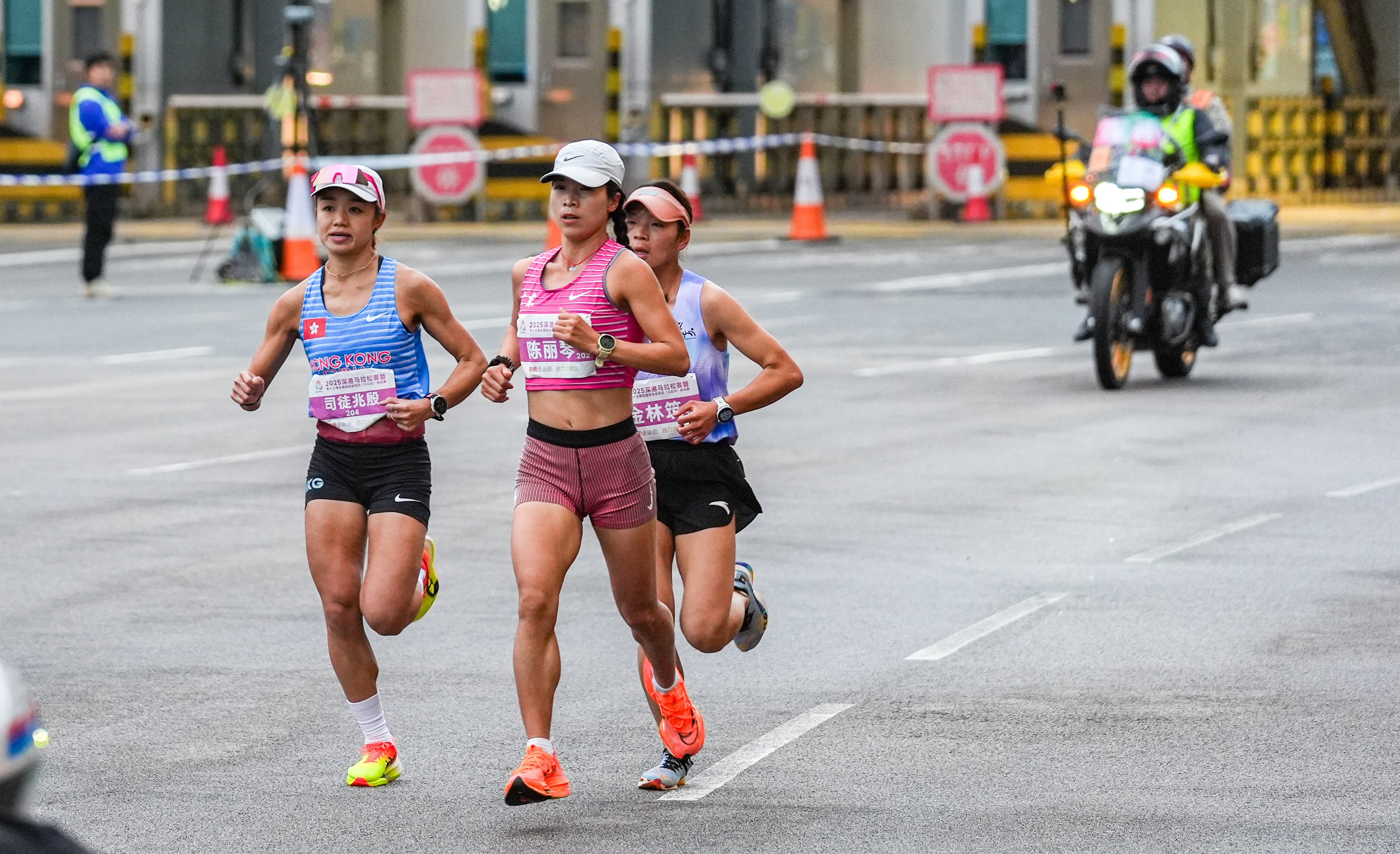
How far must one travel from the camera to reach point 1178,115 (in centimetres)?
1625

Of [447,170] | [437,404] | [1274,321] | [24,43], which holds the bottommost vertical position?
[1274,321]

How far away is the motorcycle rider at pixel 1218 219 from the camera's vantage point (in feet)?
53.4

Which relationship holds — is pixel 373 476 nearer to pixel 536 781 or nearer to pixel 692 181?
pixel 536 781

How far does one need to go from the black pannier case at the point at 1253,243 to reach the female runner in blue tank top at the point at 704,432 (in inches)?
408

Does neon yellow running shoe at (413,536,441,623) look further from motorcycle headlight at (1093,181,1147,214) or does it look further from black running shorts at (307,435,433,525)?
motorcycle headlight at (1093,181,1147,214)

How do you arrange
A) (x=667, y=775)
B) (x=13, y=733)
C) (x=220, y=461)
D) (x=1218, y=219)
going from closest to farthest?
(x=13, y=733) → (x=667, y=775) → (x=220, y=461) → (x=1218, y=219)

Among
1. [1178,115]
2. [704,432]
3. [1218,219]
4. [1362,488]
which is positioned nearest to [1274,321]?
[1218,219]

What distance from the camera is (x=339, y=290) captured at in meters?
6.89

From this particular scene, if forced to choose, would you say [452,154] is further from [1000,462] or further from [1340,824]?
[1340,824]

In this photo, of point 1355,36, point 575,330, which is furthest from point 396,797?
point 1355,36

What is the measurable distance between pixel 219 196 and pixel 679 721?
79.8 ft

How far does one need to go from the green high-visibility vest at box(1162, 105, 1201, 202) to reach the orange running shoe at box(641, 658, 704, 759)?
1017 centimetres

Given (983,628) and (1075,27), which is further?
(1075,27)

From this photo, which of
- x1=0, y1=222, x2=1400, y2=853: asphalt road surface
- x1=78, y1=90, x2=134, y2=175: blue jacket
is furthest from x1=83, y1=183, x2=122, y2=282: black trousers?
x1=0, y1=222, x2=1400, y2=853: asphalt road surface
